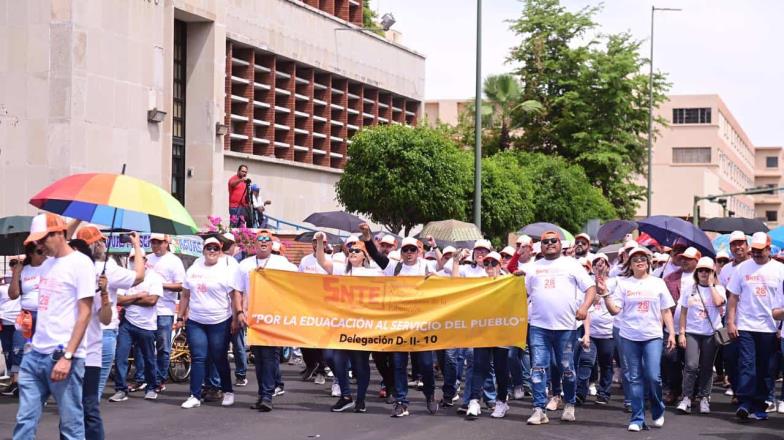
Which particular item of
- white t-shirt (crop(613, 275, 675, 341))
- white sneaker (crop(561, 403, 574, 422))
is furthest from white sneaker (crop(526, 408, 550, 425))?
white t-shirt (crop(613, 275, 675, 341))

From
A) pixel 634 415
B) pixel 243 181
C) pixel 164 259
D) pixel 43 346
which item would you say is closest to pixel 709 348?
pixel 634 415

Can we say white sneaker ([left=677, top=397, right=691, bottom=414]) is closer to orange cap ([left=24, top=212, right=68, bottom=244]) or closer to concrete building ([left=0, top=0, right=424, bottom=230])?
orange cap ([left=24, top=212, right=68, bottom=244])

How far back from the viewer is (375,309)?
47.8 ft

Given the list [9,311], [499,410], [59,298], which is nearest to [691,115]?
[9,311]

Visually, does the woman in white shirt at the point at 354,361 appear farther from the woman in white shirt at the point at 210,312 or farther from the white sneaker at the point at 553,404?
the white sneaker at the point at 553,404

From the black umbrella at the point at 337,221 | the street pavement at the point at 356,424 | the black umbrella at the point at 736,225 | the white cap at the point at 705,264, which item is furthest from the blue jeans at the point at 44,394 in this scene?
the black umbrella at the point at 736,225

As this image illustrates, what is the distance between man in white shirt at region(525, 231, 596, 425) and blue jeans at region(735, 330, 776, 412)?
2015 mm

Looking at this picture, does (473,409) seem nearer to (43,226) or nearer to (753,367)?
(753,367)

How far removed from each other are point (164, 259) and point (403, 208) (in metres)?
22.9

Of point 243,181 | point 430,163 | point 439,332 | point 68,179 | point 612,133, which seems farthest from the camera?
point 612,133

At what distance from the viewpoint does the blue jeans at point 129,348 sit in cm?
1527

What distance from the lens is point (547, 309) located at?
13.5 m

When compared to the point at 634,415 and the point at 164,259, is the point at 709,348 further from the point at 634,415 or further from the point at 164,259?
the point at 164,259

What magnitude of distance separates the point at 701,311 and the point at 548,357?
235cm
